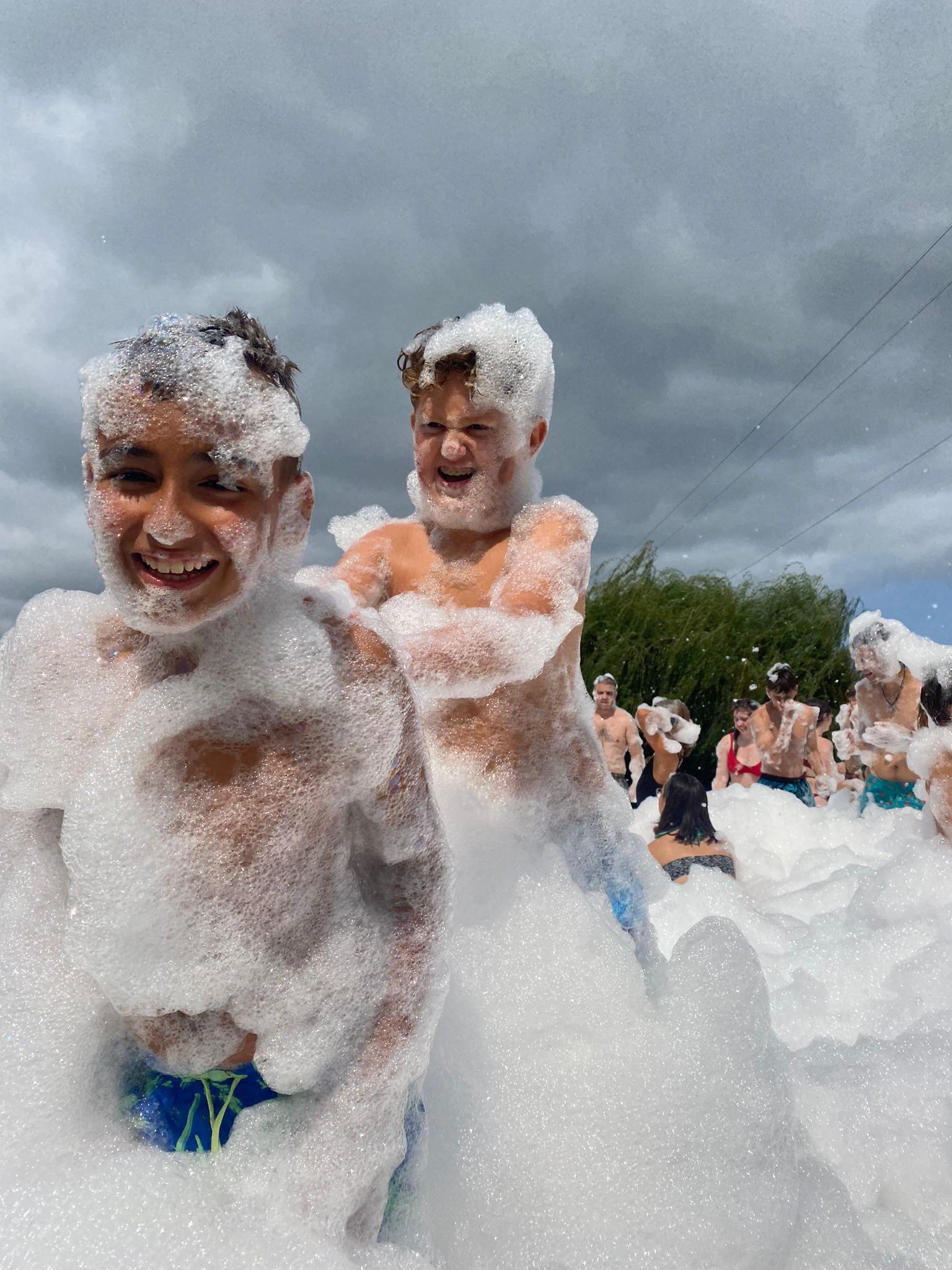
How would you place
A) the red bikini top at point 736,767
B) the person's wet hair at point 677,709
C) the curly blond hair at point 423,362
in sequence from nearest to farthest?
the curly blond hair at point 423,362 → the red bikini top at point 736,767 → the person's wet hair at point 677,709

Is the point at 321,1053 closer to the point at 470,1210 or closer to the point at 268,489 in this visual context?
the point at 470,1210

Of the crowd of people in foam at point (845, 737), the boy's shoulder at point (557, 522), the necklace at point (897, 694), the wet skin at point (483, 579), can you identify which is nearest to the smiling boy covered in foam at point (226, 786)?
the wet skin at point (483, 579)

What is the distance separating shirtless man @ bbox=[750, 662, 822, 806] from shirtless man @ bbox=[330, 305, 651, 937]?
443cm

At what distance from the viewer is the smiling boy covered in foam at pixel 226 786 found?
140cm

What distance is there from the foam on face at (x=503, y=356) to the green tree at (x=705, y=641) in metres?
11.8

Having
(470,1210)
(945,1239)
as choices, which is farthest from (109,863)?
(945,1239)

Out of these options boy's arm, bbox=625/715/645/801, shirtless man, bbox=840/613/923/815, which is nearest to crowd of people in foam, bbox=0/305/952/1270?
shirtless man, bbox=840/613/923/815

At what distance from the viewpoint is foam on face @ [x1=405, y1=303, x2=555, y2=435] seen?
2547 millimetres

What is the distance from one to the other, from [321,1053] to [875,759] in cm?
514

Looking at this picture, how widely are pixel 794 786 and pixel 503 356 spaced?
531 centimetres

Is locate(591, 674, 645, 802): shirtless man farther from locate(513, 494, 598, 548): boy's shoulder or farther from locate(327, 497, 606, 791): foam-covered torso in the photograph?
locate(513, 494, 598, 548): boy's shoulder

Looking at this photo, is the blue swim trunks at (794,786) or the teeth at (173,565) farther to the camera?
the blue swim trunks at (794,786)

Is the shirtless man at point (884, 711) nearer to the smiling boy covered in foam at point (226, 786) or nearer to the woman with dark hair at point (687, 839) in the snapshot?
the woman with dark hair at point (687, 839)

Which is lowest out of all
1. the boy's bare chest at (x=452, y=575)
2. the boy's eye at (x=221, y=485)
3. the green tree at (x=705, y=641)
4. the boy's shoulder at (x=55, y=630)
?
the boy's shoulder at (x=55, y=630)
